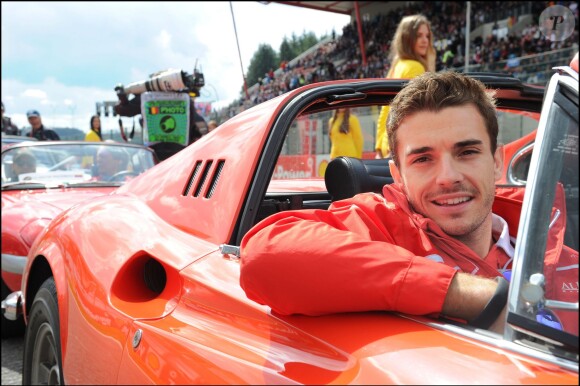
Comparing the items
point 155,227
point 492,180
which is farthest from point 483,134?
point 155,227

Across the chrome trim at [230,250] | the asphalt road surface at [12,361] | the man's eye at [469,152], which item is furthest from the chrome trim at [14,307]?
the man's eye at [469,152]

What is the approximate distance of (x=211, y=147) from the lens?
1791mm

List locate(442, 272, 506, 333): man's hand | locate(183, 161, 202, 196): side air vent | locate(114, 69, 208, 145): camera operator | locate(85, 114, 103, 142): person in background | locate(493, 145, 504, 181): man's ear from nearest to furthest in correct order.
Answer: locate(442, 272, 506, 333): man's hand, locate(493, 145, 504, 181): man's ear, locate(183, 161, 202, 196): side air vent, locate(114, 69, 208, 145): camera operator, locate(85, 114, 103, 142): person in background

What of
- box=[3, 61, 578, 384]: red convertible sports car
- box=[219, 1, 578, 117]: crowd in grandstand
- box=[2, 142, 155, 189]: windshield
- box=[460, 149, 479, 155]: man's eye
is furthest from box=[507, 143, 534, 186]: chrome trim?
box=[219, 1, 578, 117]: crowd in grandstand

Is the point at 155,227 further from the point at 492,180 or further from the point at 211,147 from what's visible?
the point at 492,180

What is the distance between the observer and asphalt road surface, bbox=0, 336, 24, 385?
9.77 feet

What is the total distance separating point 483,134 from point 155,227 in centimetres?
101

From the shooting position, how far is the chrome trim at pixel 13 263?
3.40 meters

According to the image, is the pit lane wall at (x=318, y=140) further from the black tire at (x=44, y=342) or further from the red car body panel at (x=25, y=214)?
the black tire at (x=44, y=342)

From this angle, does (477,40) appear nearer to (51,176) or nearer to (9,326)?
(51,176)

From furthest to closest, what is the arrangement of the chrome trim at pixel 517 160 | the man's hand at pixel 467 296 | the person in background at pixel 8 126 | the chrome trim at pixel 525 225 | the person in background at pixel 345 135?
the person in background at pixel 8 126 < the person in background at pixel 345 135 < the chrome trim at pixel 517 160 < the man's hand at pixel 467 296 < the chrome trim at pixel 525 225

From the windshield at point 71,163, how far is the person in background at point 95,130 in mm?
2937

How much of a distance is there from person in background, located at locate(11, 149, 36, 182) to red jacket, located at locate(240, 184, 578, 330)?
383cm

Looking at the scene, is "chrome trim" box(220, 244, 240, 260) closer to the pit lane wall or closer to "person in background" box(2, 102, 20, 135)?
the pit lane wall
